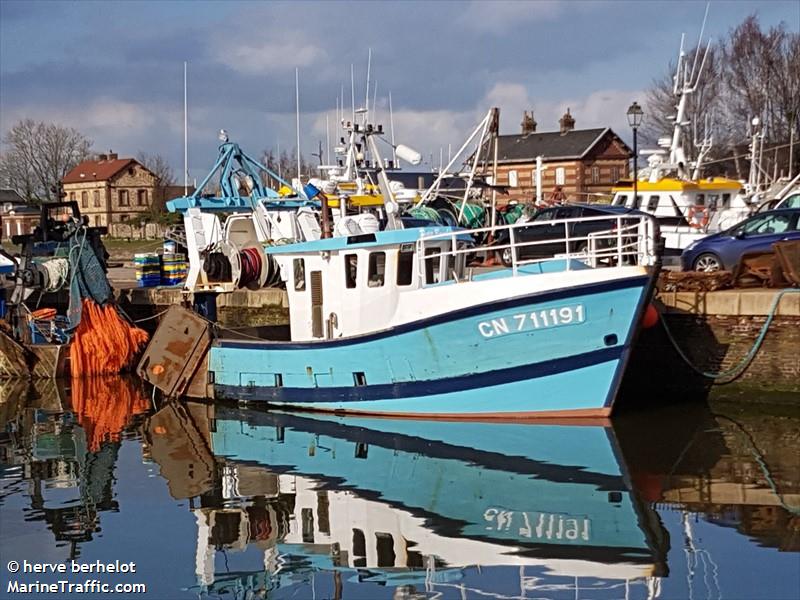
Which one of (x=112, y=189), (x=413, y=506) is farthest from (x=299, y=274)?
(x=112, y=189)

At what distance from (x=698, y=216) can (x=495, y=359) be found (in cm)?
1293

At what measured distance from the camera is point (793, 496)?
11.5 meters

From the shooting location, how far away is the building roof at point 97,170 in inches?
3292

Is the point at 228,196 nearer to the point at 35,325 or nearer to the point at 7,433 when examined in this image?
the point at 35,325

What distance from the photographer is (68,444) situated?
15.6 meters

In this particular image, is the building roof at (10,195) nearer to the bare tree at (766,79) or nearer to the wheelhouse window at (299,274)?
the bare tree at (766,79)

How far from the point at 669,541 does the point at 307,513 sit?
384cm

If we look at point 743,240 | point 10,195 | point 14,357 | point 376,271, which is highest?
point 10,195

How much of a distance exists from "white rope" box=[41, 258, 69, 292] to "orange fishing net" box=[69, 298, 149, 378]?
1394 mm

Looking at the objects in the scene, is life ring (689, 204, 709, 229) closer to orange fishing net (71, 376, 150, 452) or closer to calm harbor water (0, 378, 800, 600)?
calm harbor water (0, 378, 800, 600)

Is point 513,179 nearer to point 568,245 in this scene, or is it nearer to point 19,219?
point 19,219

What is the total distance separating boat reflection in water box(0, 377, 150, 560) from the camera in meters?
12.0

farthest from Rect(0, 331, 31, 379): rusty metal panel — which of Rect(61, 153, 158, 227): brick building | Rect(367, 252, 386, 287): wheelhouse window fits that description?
Rect(61, 153, 158, 227): brick building

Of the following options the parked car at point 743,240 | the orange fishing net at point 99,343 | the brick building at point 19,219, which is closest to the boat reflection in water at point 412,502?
the orange fishing net at point 99,343
